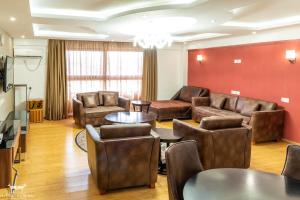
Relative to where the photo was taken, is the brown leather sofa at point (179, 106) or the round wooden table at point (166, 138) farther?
the brown leather sofa at point (179, 106)

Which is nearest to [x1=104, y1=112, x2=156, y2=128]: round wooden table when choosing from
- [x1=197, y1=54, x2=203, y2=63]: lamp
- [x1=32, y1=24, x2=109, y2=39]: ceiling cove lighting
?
[x1=32, y1=24, x2=109, y2=39]: ceiling cove lighting

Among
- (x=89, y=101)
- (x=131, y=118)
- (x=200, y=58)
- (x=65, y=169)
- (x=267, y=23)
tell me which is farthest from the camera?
(x=200, y=58)

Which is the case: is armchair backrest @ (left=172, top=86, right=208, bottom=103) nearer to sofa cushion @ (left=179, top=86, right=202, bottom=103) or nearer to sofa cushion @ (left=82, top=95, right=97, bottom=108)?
sofa cushion @ (left=179, top=86, right=202, bottom=103)

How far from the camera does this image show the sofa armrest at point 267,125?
6.15 m

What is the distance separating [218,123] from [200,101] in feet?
13.8

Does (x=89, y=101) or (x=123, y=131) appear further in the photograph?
(x=89, y=101)

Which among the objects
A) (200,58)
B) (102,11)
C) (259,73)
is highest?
(102,11)

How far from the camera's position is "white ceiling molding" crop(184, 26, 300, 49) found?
613 cm

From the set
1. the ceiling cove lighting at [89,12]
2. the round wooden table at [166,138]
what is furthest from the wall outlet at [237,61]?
the ceiling cove lighting at [89,12]

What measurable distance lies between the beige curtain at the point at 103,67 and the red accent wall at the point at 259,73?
212 cm

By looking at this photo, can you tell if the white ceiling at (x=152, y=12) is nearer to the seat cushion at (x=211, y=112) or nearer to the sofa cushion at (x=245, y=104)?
the sofa cushion at (x=245, y=104)

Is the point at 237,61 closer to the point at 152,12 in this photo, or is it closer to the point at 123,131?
the point at 152,12

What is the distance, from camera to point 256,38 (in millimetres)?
7059

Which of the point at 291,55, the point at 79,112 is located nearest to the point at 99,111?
the point at 79,112
